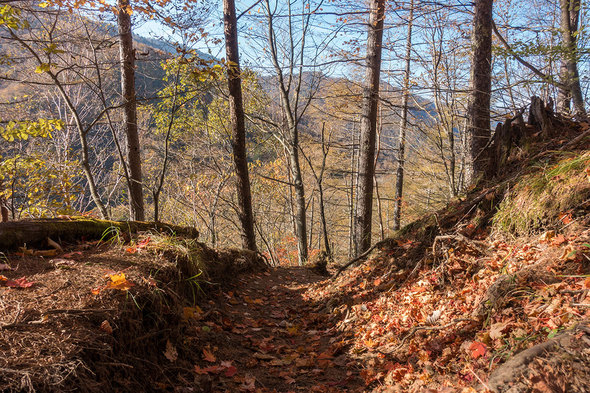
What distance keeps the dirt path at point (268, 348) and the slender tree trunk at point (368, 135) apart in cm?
329

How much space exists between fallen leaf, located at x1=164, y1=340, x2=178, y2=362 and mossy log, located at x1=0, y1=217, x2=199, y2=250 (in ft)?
6.20

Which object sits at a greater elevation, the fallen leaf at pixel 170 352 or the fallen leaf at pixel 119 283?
the fallen leaf at pixel 119 283

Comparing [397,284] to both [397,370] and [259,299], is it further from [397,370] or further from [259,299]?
[259,299]

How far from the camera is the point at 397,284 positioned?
A: 12.7 ft

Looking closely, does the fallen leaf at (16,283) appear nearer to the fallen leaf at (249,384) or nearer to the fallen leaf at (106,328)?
the fallen leaf at (106,328)

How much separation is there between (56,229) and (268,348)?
2684 mm

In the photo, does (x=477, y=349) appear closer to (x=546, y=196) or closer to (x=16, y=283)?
(x=546, y=196)

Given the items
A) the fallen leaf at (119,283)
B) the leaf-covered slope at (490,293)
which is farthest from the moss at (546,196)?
the fallen leaf at (119,283)

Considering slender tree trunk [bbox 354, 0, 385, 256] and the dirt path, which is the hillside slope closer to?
the dirt path

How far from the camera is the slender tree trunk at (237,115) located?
6.68 meters

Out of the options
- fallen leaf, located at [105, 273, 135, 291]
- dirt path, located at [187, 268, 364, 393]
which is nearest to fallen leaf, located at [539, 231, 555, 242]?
dirt path, located at [187, 268, 364, 393]

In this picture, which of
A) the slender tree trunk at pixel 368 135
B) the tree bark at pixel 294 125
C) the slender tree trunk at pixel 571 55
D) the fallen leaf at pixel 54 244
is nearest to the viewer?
the fallen leaf at pixel 54 244

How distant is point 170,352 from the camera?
254cm

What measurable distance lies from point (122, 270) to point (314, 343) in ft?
7.11
